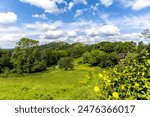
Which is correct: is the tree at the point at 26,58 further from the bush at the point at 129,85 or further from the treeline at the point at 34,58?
the bush at the point at 129,85

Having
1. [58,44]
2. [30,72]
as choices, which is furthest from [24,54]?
[58,44]

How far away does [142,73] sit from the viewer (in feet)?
13.9

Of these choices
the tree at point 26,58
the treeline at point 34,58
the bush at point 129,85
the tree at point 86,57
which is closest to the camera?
the bush at point 129,85

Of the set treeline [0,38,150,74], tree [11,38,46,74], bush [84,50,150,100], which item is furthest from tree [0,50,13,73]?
bush [84,50,150,100]

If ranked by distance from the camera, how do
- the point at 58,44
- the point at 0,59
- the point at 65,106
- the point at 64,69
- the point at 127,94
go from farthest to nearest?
1. the point at 58,44
2. the point at 64,69
3. the point at 0,59
4. the point at 127,94
5. the point at 65,106

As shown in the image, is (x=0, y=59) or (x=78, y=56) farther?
(x=78, y=56)

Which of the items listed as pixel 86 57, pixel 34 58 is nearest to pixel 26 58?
pixel 34 58

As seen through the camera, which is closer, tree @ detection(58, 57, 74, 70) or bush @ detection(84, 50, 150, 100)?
bush @ detection(84, 50, 150, 100)

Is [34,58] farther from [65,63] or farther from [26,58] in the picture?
[65,63]

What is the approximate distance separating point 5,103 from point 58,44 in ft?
349

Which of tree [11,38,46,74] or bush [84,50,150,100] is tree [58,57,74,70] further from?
bush [84,50,150,100]

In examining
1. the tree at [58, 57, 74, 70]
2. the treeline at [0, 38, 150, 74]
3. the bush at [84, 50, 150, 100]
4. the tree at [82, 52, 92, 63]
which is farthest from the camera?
the tree at [82, 52, 92, 63]

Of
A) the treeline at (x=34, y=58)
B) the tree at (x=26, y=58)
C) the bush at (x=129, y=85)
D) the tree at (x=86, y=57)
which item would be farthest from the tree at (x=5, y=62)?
the bush at (x=129, y=85)

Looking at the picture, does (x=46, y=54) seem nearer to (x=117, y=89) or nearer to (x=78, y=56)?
(x=78, y=56)
